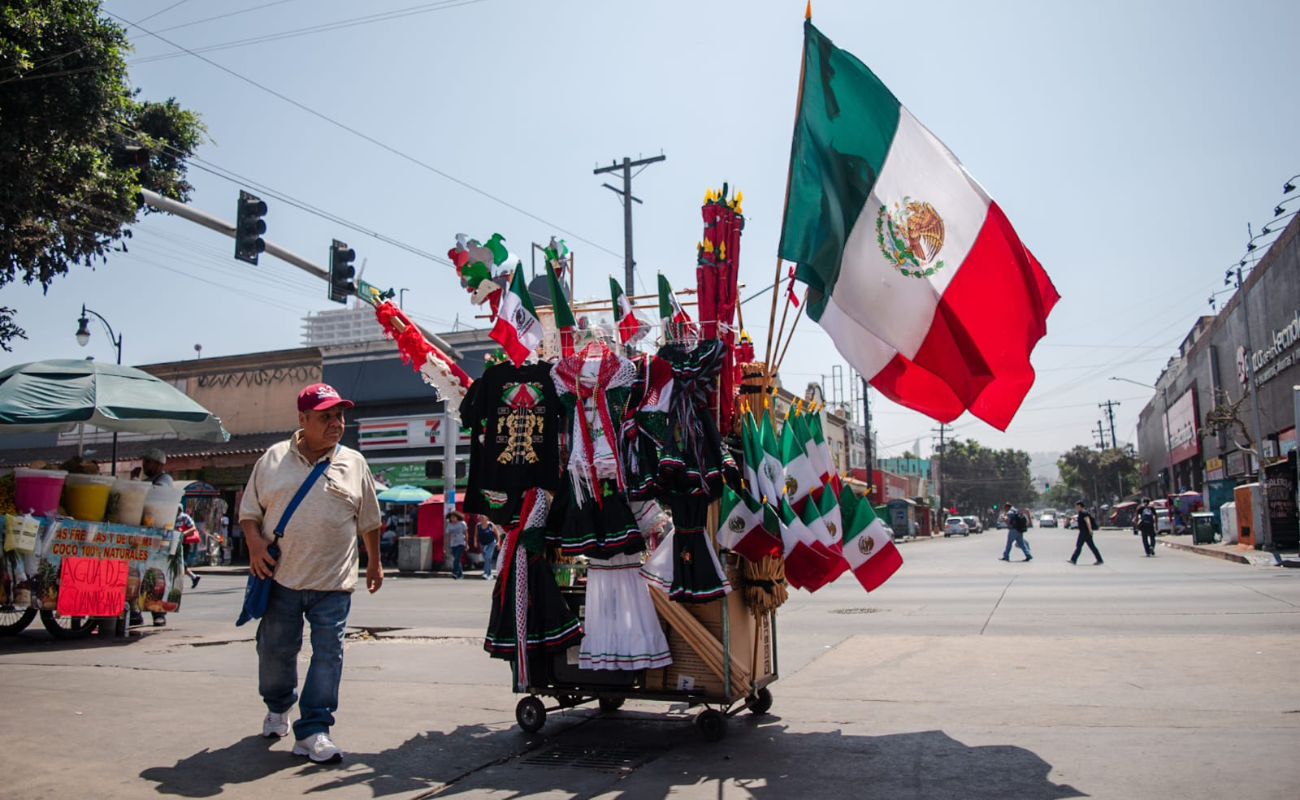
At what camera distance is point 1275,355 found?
101 ft

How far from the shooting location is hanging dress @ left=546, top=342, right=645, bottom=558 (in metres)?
5.16

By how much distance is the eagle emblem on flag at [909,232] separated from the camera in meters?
5.78

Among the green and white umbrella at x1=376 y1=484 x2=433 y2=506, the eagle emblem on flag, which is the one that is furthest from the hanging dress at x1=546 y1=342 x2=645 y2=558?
the green and white umbrella at x1=376 y1=484 x2=433 y2=506

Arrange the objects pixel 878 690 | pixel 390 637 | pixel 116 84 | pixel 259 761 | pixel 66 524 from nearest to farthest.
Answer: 1. pixel 259 761
2. pixel 878 690
3. pixel 66 524
4. pixel 390 637
5. pixel 116 84

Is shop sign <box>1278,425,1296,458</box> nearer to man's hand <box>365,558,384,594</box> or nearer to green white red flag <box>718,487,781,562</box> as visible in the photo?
green white red flag <box>718,487,781,562</box>

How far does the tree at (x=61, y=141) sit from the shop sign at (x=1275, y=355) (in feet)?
101

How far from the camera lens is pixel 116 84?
12.1 metres

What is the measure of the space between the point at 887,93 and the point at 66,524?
8372mm

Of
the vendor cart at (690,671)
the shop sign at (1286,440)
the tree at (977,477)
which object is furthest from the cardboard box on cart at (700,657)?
the tree at (977,477)

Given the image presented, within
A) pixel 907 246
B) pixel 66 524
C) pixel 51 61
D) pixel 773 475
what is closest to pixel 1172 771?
pixel 773 475

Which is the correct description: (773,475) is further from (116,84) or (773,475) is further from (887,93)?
(116,84)

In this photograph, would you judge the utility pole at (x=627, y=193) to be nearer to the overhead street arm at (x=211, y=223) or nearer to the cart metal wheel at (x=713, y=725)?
the overhead street arm at (x=211, y=223)

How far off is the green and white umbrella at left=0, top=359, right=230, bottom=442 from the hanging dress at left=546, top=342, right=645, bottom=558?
6515mm

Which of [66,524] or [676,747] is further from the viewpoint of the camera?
[66,524]
